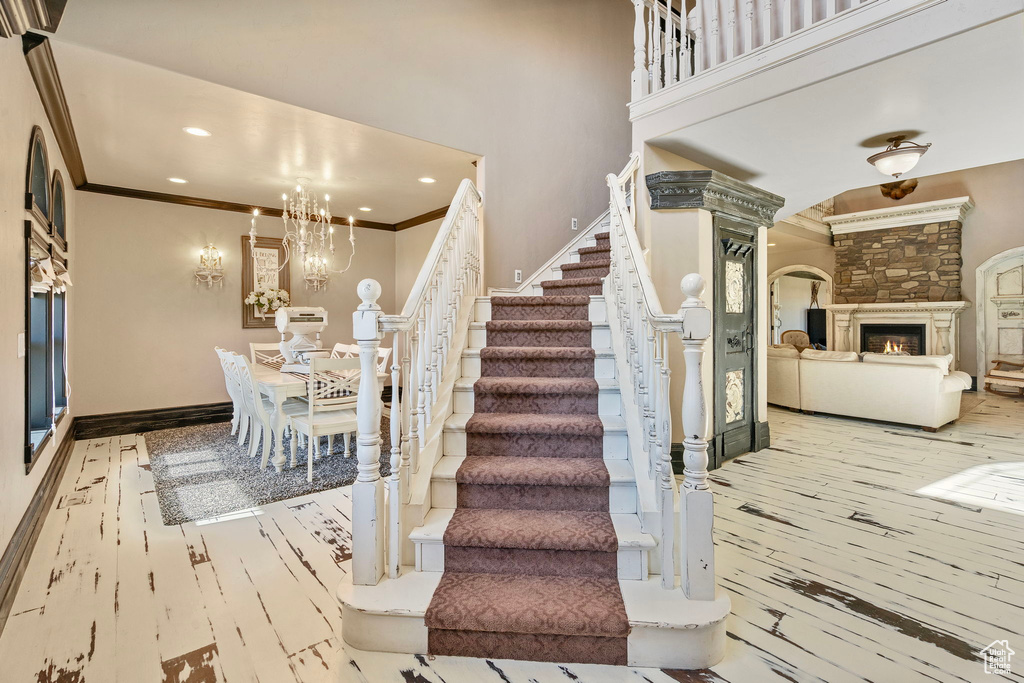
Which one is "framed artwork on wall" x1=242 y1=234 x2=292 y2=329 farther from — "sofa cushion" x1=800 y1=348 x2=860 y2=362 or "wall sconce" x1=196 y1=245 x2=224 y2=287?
"sofa cushion" x1=800 y1=348 x2=860 y2=362

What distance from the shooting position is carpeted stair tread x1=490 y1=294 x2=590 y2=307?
3.46m

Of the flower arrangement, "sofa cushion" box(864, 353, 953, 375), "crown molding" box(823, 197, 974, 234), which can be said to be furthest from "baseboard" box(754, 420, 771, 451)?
"crown molding" box(823, 197, 974, 234)

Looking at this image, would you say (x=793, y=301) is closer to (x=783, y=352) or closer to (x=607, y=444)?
→ (x=783, y=352)

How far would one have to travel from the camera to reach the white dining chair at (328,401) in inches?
136

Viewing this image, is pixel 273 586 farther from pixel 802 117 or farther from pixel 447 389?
pixel 802 117

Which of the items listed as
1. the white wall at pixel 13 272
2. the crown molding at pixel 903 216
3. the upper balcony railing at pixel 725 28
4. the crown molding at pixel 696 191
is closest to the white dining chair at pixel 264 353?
the white wall at pixel 13 272

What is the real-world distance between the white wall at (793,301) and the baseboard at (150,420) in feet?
38.7

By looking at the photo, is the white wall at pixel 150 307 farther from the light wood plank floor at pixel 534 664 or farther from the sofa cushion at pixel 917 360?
the sofa cushion at pixel 917 360

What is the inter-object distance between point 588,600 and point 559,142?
15.6 feet

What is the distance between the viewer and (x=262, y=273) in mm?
6062

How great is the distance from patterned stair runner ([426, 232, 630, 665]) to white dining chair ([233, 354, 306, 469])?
1.98 metres

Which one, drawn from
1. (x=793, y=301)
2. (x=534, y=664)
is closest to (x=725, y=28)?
(x=534, y=664)

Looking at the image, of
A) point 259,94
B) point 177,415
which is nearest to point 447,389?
point 259,94

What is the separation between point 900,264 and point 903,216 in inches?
33.4
